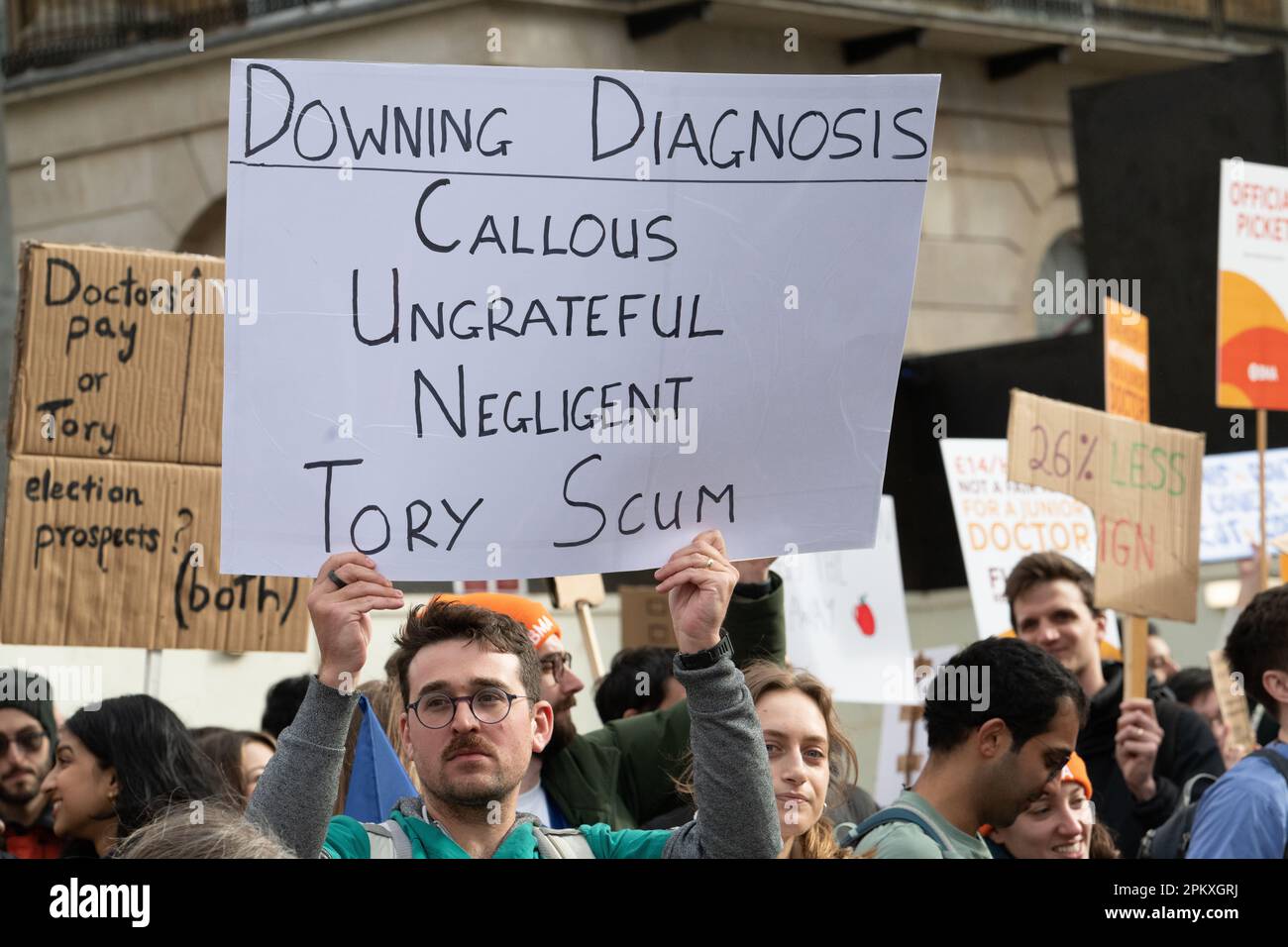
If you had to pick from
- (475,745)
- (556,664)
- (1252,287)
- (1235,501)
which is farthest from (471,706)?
(1235,501)

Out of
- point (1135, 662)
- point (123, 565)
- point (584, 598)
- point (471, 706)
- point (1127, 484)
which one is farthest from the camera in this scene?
point (584, 598)

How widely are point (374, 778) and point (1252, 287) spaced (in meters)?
3.95

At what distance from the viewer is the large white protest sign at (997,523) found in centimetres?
657

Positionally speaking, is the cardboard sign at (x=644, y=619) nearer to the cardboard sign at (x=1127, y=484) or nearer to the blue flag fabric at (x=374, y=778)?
the cardboard sign at (x=1127, y=484)

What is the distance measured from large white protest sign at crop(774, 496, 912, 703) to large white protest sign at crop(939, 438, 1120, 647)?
307 millimetres

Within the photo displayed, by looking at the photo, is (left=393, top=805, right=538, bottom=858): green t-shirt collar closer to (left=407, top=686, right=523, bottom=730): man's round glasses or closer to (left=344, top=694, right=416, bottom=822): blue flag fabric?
(left=407, top=686, right=523, bottom=730): man's round glasses

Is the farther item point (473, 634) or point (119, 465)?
point (119, 465)

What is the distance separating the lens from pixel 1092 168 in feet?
38.1

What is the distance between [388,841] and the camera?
2859 millimetres

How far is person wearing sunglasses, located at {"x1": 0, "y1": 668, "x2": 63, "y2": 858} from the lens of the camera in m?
4.75

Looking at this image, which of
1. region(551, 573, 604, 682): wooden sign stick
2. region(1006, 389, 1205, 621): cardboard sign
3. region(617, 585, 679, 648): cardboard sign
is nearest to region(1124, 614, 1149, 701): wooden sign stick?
region(1006, 389, 1205, 621): cardboard sign

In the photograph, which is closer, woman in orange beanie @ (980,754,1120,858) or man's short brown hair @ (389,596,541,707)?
man's short brown hair @ (389,596,541,707)

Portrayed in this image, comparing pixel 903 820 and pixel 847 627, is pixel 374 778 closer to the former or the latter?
pixel 903 820
